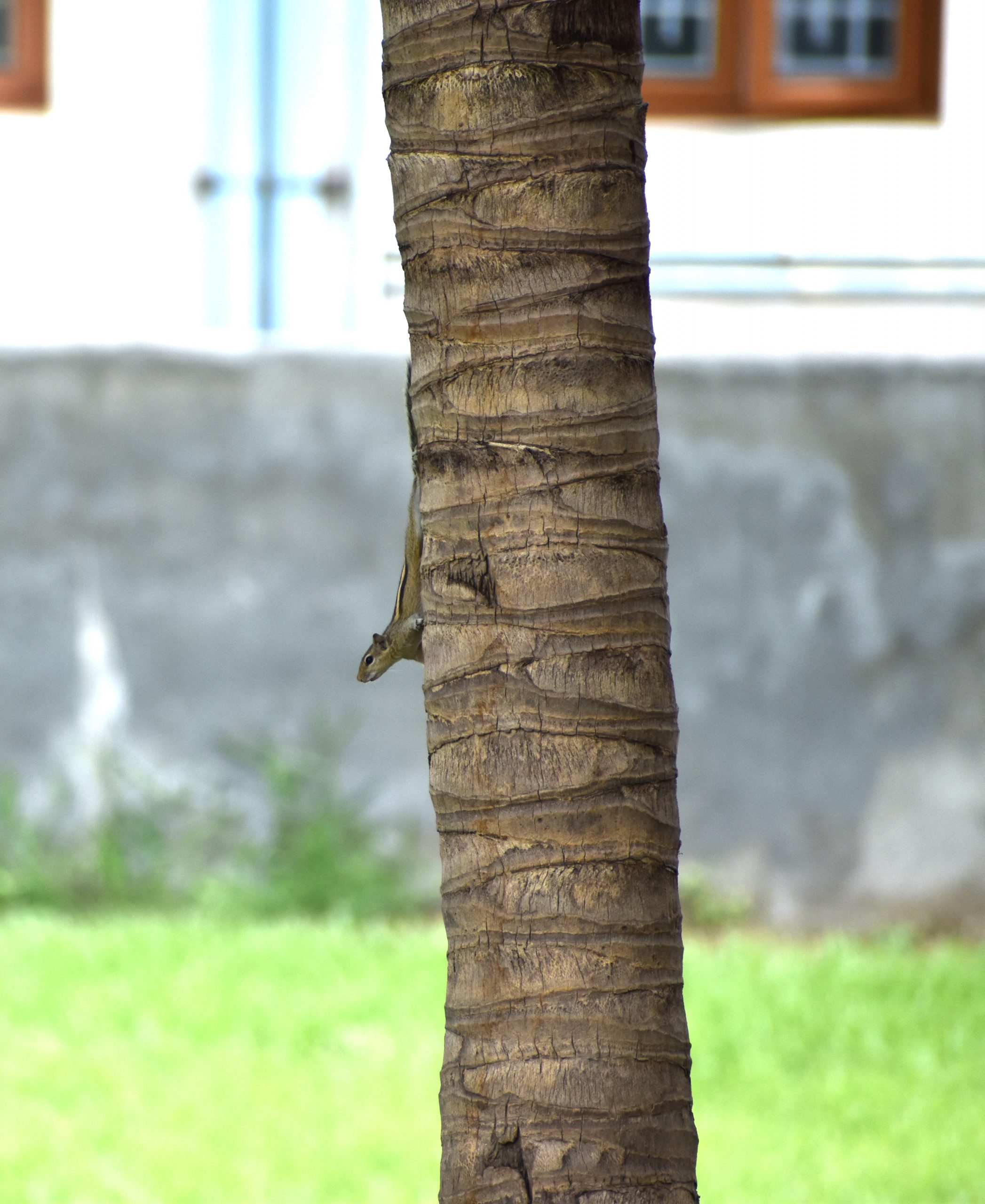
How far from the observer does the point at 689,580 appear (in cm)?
643

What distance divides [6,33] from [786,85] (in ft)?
11.4

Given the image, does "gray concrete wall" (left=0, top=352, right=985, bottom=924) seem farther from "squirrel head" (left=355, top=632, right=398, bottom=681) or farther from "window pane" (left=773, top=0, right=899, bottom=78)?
"squirrel head" (left=355, top=632, right=398, bottom=681)

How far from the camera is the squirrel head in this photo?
2354mm

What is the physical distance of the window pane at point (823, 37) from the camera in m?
6.79

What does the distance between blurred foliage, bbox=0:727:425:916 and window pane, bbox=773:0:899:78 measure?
3.50 m

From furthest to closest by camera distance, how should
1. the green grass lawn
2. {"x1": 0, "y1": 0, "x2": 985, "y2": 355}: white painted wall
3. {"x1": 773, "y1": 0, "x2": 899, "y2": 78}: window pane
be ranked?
{"x1": 773, "y1": 0, "x2": 899, "y2": 78}: window pane → {"x1": 0, "y1": 0, "x2": 985, "y2": 355}: white painted wall → the green grass lawn

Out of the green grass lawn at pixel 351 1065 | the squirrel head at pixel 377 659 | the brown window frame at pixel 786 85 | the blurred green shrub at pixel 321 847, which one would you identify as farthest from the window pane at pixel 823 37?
the squirrel head at pixel 377 659

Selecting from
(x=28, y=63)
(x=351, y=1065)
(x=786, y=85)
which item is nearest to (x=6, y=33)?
(x=28, y=63)

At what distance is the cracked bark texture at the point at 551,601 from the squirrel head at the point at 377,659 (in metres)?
0.30

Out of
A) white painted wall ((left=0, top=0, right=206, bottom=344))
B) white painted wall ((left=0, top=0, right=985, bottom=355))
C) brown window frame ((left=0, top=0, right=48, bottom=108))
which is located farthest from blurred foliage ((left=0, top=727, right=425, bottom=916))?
brown window frame ((left=0, top=0, right=48, bottom=108))

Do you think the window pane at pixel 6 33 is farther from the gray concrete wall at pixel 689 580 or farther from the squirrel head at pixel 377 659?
the squirrel head at pixel 377 659

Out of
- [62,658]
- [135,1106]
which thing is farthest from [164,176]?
[135,1106]

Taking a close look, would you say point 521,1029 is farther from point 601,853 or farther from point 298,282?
point 298,282

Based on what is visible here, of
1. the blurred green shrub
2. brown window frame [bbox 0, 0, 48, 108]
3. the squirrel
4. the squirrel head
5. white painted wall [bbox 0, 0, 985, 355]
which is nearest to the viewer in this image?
the squirrel
